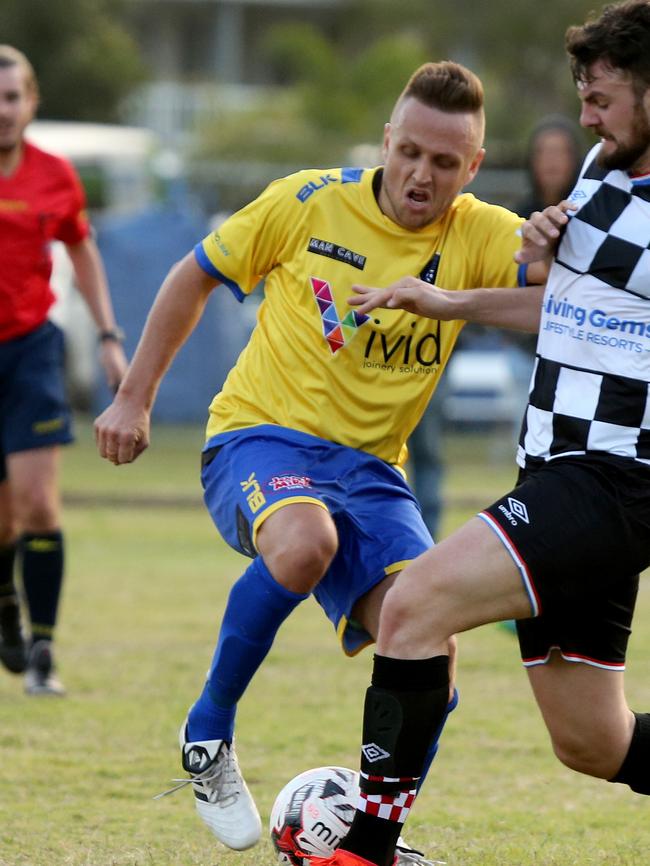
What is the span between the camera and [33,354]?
7.01m

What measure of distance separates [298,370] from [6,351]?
262cm

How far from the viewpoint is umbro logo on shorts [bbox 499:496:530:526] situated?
12.8ft

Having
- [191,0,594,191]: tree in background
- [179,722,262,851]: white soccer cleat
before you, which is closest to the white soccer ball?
[179,722,262,851]: white soccer cleat

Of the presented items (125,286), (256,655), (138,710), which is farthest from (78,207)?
(125,286)

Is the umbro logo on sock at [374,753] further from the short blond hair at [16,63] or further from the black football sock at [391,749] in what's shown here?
the short blond hair at [16,63]

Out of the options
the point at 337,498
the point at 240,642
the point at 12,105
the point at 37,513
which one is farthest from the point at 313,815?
the point at 12,105

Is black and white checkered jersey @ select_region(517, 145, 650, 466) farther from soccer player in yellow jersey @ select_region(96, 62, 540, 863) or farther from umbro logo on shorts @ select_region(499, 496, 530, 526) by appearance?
soccer player in yellow jersey @ select_region(96, 62, 540, 863)

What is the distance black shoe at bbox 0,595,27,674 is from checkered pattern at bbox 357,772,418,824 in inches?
137

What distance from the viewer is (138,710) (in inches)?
255

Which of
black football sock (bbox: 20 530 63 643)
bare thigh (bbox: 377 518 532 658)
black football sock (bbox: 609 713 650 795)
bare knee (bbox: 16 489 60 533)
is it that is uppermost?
bare thigh (bbox: 377 518 532 658)

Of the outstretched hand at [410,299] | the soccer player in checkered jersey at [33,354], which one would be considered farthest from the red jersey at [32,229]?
the outstretched hand at [410,299]

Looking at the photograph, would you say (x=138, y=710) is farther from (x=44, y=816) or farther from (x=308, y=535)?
(x=308, y=535)

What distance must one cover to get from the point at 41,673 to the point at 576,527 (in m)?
3.57

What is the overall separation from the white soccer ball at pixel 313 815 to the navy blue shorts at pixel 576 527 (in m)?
0.87
